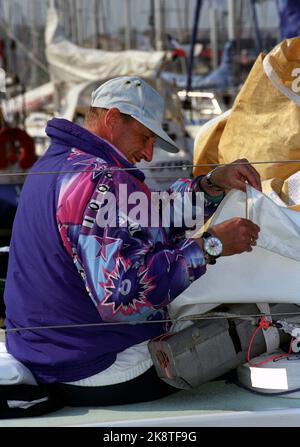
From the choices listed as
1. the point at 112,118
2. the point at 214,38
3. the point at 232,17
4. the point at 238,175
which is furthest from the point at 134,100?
the point at 214,38

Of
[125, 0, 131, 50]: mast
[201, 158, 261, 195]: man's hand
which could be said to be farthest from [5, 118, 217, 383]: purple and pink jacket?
[125, 0, 131, 50]: mast

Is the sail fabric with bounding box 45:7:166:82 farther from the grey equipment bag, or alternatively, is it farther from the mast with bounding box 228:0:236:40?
the grey equipment bag

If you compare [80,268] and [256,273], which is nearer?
[80,268]

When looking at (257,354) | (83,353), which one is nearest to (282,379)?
(257,354)

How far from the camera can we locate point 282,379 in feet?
6.03

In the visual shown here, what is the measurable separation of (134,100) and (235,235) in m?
0.36

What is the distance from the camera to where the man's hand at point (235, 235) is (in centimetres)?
172

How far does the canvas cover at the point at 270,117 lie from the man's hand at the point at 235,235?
0.55 metres

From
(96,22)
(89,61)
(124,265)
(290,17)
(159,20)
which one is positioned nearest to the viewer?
(124,265)

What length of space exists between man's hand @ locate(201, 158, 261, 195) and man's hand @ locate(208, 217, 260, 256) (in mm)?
167

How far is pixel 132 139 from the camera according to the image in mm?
1823

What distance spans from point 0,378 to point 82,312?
22cm

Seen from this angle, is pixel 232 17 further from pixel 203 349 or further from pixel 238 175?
pixel 203 349

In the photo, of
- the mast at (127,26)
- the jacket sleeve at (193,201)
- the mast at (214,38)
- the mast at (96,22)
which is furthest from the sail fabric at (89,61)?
the jacket sleeve at (193,201)
